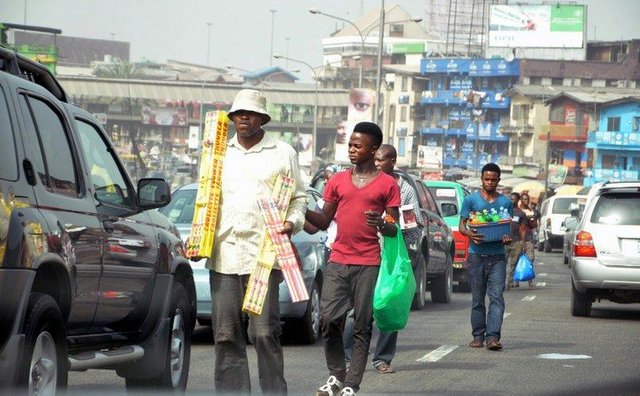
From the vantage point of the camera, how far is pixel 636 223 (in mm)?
17641

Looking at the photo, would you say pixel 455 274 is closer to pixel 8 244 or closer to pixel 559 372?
→ pixel 559 372

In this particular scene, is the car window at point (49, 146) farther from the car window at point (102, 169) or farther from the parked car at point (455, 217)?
the parked car at point (455, 217)

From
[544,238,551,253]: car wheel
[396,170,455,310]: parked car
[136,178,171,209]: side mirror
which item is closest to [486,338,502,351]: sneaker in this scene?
[396,170,455,310]: parked car

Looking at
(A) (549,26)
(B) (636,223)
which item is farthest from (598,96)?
(B) (636,223)

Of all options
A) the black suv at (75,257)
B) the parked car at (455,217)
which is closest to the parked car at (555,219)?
the parked car at (455,217)

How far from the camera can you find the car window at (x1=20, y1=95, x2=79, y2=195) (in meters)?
6.99

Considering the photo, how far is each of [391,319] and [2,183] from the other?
4.25m

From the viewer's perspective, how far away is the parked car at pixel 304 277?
1288cm

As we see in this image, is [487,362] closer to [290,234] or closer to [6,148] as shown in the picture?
[290,234]

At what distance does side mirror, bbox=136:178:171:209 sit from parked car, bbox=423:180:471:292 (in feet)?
46.5

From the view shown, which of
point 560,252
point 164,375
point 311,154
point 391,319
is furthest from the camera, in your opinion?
point 311,154

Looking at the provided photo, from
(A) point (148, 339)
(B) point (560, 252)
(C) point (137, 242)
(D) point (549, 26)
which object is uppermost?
(D) point (549, 26)

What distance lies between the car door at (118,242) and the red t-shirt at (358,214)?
1.28 m

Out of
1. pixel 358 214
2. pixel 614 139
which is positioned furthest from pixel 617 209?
pixel 614 139
